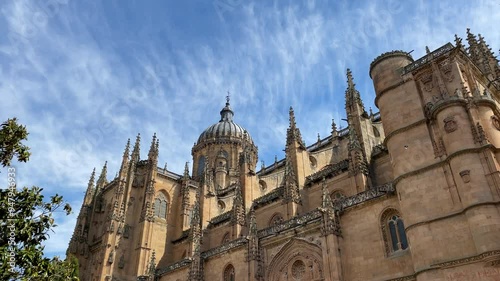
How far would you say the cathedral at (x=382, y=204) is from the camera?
16.7 m

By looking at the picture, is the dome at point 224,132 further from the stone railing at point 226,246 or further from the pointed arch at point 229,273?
the pointed arch at point 229,273

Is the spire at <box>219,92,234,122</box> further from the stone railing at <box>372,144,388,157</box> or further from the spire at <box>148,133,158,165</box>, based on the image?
the stone railing at <box>372,144,388,157</box>

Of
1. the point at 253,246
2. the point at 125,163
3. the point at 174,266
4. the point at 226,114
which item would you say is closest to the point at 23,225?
the point at 253,246

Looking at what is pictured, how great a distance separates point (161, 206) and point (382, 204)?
2736 centimetres

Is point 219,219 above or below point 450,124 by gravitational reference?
above

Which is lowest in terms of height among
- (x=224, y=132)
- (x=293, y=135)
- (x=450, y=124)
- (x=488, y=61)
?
(x=450, y=124)

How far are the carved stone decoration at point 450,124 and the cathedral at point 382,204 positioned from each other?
0.14ft

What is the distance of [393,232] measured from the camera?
19609 millimetres

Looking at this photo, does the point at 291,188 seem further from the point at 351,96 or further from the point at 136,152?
the point at 136,152

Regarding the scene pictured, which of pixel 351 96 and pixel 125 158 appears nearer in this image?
pixel 351 96

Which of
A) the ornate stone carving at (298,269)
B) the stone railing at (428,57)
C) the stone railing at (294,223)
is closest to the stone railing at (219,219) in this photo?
the stone railing at (294,223)

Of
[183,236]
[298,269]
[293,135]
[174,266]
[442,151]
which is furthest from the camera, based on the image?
[183,236]

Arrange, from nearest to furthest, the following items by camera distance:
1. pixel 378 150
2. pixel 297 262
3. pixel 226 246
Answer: pixel 297 262, pixel 226 246, pixel 378 150

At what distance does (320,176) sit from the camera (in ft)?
101
